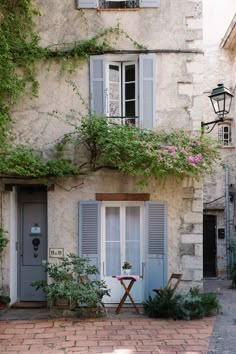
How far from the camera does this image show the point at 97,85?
31.1 feet

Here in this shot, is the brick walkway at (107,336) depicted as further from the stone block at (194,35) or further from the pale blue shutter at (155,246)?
the stone block at (194,35)

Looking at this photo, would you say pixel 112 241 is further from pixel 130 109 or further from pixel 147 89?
pixel 147 89

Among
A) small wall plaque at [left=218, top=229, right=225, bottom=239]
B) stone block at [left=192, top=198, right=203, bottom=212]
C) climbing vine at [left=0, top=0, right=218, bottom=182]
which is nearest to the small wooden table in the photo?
stone block at [left=192, top=198, right=203, bottom=212]

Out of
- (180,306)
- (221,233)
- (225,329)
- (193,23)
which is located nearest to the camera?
(225,329)

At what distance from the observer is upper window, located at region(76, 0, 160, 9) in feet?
31.2

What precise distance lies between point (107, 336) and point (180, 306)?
5.62 ft

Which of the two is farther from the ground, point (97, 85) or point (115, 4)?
point (115, 4)

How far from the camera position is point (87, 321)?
816 cm

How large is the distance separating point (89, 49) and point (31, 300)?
522 centimetres

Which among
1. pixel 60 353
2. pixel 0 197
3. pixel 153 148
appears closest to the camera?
pixel 60 353

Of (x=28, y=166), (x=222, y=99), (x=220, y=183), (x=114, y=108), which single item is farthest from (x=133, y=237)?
(x=220, y=183)

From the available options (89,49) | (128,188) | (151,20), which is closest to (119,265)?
(128,188)

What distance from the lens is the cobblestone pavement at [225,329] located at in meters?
6.52

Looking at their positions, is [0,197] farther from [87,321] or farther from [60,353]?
[60,353]
